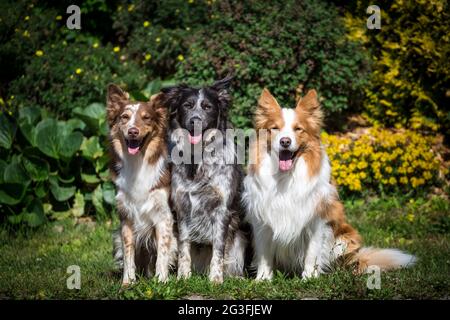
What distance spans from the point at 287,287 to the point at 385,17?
5.58m

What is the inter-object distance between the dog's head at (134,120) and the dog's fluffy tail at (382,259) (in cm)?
240

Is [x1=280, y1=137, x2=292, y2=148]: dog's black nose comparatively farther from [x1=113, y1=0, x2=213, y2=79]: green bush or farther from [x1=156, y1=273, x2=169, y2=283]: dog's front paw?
[x1=113, y1=0, x2=213, y2=79]: green bush

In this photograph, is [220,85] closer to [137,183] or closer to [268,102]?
[268,102]

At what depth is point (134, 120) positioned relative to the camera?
545 centimetres

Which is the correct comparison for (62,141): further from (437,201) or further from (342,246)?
(437,201)

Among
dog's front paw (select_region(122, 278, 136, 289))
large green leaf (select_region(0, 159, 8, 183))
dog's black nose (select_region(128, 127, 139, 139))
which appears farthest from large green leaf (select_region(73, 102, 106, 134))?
dog's front paw (select_region(122, 278, 136, 289))

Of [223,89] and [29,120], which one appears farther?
[29,120]

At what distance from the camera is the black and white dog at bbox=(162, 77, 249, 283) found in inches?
218

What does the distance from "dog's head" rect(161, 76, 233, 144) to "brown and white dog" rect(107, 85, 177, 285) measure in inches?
6.0

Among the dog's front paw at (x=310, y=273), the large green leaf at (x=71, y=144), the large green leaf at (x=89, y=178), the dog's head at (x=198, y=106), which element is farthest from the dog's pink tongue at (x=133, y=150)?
the large green leaf at (x=89, y=178)

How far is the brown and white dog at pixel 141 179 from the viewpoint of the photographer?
551 centimetres

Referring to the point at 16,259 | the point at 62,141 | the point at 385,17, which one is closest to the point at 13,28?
the point at 62,141

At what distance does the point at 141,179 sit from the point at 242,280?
137cm

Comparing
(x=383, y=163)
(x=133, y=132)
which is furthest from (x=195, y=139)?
(x=383, y=163)
